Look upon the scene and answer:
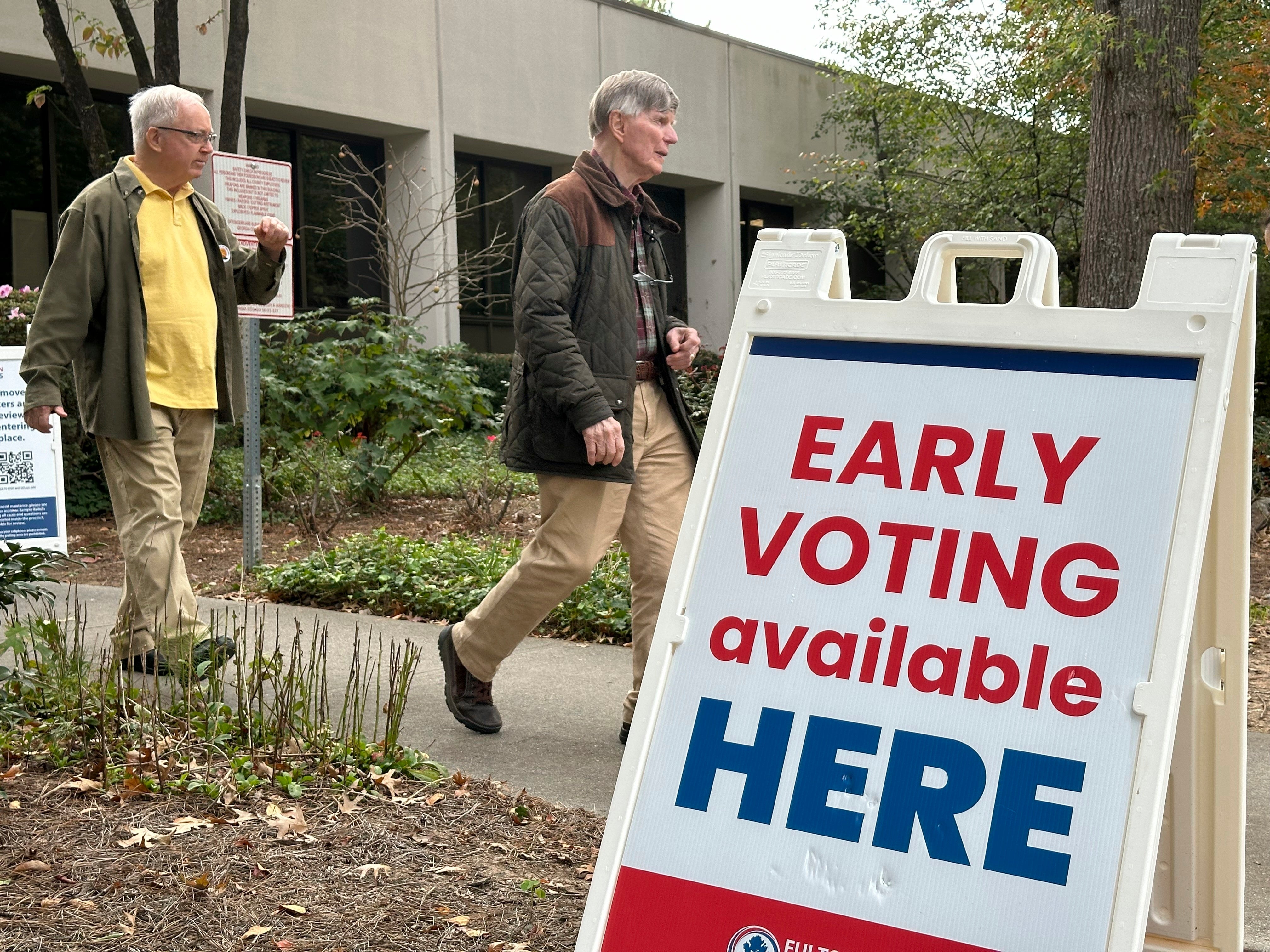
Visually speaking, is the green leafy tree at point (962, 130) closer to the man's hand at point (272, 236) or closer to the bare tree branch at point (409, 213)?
the bare tree branch at point (409, 213)

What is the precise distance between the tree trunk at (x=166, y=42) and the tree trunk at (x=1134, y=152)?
6559 mm

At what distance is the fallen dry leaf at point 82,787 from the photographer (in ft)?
11.8

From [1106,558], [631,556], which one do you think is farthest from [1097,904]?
[631,556]

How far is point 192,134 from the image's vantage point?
4926 mm

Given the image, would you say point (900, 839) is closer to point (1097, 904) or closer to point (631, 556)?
point (1097, 904)

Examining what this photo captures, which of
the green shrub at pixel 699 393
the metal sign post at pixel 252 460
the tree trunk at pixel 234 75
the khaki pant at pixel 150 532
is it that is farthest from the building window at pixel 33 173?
the khaki pant at pixel 150 532

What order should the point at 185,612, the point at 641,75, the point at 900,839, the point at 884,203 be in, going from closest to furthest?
the point at 900,839 → the point at 641,75 → the point at 185,612 → the point at 884,203

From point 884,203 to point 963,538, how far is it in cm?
1919

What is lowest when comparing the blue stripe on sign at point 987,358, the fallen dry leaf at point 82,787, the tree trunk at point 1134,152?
the fallen dry leaf at point 82,787

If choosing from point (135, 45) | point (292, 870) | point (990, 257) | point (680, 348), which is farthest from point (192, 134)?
point (135, 45)

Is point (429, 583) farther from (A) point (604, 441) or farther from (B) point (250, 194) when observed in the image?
(A) point (604, 441)

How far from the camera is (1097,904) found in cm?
198

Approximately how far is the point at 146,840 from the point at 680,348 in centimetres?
202

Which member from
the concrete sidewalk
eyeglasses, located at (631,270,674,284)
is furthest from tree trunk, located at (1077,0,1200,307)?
eyeglasses, located at (631,270,674,284)
